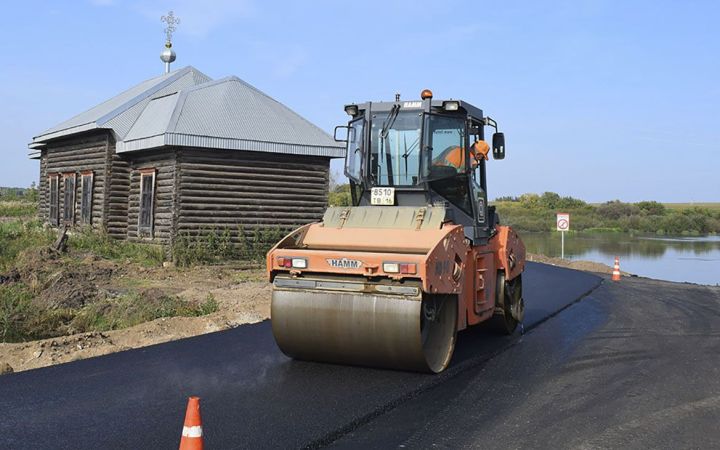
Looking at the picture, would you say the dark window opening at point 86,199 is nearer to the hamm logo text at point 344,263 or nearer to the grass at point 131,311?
the grass at point 131,311

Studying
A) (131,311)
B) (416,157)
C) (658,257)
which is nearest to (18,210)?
(131,311)

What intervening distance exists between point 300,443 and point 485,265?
3.90m

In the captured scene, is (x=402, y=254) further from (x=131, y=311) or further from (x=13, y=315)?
(x=13, y=315)

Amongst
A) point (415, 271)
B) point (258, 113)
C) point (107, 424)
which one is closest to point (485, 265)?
point (415, 271)

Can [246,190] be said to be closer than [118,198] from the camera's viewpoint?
Yes

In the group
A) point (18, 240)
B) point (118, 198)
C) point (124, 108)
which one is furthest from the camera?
point (124, 108)

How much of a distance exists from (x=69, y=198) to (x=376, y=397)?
18.7m

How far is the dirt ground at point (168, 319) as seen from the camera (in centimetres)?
731

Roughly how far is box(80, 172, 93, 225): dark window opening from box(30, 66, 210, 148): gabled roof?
1416mm

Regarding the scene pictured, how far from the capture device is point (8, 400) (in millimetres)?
5496

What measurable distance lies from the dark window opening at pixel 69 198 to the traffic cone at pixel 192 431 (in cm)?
1949

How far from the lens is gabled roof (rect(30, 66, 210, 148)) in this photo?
753 inches

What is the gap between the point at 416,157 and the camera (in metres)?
7.54

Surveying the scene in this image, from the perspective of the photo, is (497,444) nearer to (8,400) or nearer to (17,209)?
(8,400)
